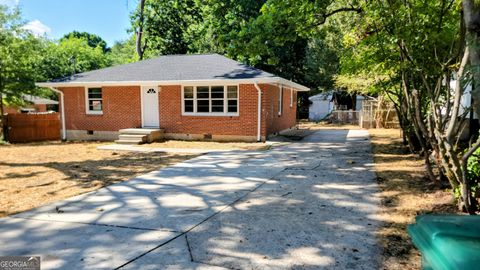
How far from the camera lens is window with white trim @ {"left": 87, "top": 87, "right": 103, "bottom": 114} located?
16562mm

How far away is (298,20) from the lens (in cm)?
1186

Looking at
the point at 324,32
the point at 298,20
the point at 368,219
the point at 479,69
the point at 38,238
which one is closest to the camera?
the point at 479,69

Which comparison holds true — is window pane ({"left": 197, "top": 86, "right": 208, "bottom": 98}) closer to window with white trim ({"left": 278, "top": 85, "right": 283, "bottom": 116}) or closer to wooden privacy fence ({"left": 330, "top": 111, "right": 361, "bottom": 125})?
window with white trim ({"left": 278, "top": 85, "right": 283, "bottom": 116})

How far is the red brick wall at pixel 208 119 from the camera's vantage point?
46.5 feet

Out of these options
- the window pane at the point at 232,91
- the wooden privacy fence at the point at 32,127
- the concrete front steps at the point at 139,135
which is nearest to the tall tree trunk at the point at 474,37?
the window pane at the point at 232,91

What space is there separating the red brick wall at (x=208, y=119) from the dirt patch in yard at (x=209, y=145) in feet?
2.64

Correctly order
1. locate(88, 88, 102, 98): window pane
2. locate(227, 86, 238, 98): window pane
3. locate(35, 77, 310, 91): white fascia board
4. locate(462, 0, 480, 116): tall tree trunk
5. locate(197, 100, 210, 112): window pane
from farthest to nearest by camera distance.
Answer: locate(88, 88, 102, 98): window pane
locate(197, 100, 210, 112): window pane
locate(227, 86, 238, 98): window pane
locate(35, 77, 310, 91): white fascia board
locate(462, 0, 480, 116): tall tree trunk

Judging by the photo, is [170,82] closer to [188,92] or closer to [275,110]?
[188,92]

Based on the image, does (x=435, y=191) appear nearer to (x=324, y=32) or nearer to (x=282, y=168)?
(x=282, y=168)

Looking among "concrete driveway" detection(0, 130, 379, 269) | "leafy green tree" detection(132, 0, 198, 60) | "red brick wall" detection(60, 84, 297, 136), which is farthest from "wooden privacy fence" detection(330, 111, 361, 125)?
"concrete driveway" detection(0, 130, 379, 269)

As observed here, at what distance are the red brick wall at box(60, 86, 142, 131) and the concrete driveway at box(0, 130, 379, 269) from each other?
8.95 m

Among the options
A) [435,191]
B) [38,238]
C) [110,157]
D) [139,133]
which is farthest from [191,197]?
[139,133]

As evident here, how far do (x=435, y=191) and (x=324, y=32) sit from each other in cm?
884

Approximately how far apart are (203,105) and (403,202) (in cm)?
1077
